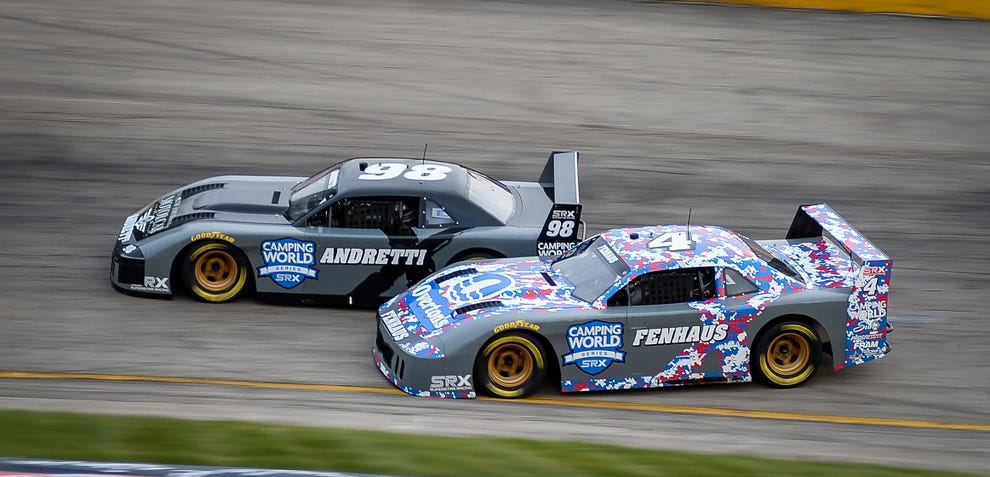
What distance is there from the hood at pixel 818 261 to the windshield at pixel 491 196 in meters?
2.56

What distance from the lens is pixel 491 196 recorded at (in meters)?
11.7

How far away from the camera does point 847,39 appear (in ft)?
68.3

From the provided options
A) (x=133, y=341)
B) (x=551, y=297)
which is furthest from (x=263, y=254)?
(x=551, y=297)

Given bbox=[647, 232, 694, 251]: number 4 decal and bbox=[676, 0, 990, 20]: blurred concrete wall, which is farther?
bbox=[676, 0, 990, 20]: blurred concrete wall

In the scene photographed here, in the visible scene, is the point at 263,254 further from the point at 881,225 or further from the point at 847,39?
the point at 847,39

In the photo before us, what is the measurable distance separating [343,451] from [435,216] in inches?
165

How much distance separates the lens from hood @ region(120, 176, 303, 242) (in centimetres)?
1125

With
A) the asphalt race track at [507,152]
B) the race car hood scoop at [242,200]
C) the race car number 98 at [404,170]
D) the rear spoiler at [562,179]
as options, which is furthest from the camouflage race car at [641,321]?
the race car hood scoop at [242,200]

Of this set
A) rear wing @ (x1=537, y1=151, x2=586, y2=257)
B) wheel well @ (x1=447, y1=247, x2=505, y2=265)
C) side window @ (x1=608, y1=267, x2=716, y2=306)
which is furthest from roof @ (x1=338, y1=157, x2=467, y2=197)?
side window @ (x1=608, y1=267, x2=716, y2=306)

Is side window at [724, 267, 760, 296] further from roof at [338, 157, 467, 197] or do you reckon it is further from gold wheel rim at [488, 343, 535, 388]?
roof at [338, 157, 467, 197]

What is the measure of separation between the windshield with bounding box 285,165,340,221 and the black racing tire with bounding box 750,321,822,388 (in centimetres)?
435

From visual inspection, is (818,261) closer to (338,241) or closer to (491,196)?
(491,196)

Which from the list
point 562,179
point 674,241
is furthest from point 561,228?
point 674,241

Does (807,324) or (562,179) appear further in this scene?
(562,179)
